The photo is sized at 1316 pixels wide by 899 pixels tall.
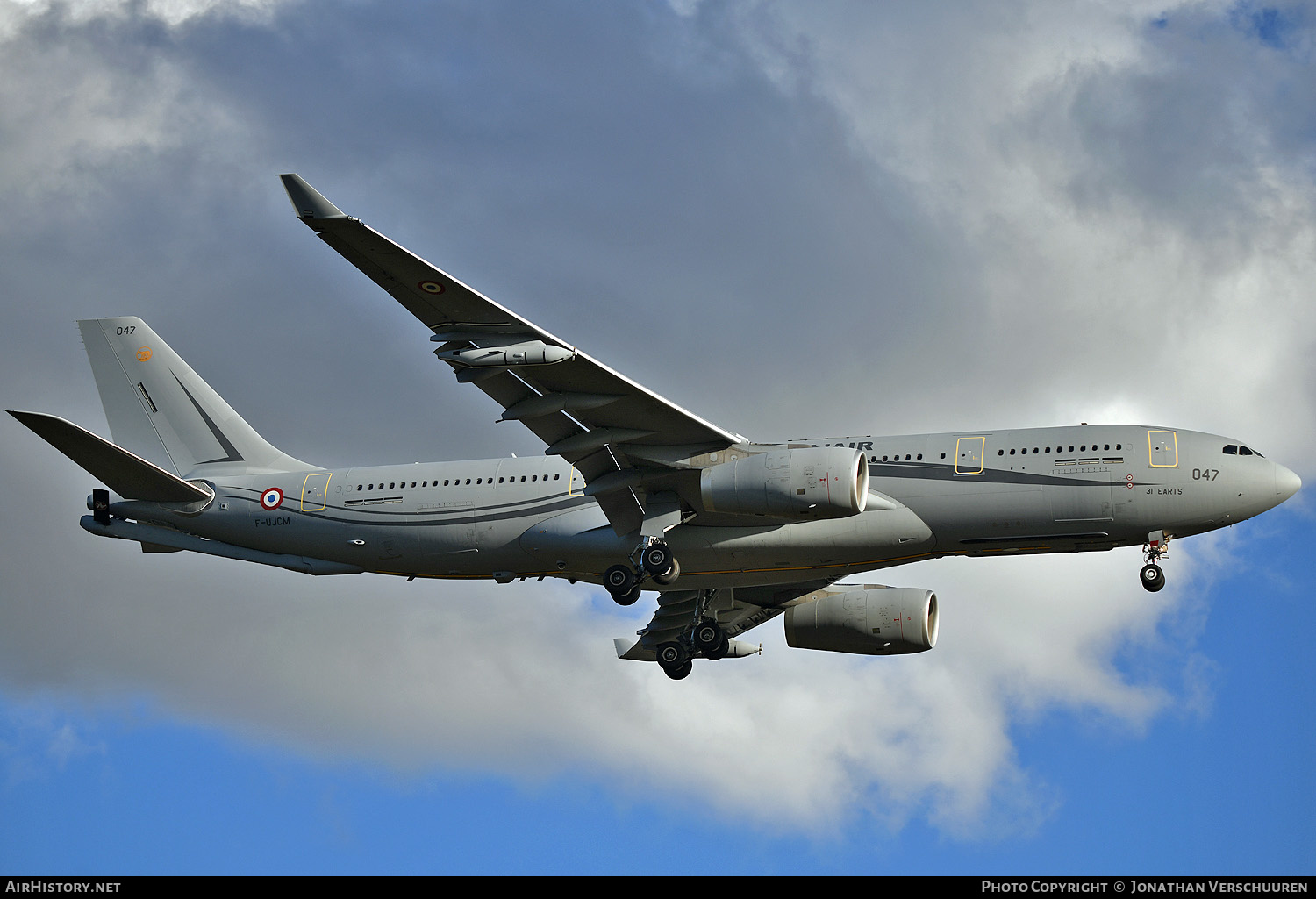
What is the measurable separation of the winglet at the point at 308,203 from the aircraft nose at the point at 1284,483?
23.6 m

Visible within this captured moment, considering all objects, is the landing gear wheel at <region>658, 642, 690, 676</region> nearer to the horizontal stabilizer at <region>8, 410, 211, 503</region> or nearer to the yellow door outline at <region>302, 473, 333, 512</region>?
the yellow door outline at <region>302, 473, 333, 512</region>

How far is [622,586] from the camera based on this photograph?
124 feet

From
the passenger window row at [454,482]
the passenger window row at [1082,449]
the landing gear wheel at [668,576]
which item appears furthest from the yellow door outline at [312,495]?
the passenger window row at [1082,449]

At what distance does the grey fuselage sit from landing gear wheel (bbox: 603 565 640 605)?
3.20 ft

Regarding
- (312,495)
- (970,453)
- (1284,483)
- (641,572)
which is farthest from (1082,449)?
(312,495)

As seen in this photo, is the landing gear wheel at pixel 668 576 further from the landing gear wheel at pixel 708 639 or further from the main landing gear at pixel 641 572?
the landing gear wheel at pixel 708 639

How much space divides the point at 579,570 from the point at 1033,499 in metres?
13.0

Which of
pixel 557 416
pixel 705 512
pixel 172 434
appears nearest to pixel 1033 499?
pixel 705 512

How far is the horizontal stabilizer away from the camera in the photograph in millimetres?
36806

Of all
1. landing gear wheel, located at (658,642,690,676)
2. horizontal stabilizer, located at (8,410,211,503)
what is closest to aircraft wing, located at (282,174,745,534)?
landing gear wheel, located at (658,642,690,676)

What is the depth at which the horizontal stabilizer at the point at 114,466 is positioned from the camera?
36.8 meters

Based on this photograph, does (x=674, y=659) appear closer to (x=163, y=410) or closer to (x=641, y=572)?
(x=641, y=572)

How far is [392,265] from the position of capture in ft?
104

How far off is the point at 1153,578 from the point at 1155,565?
1.17 feet
